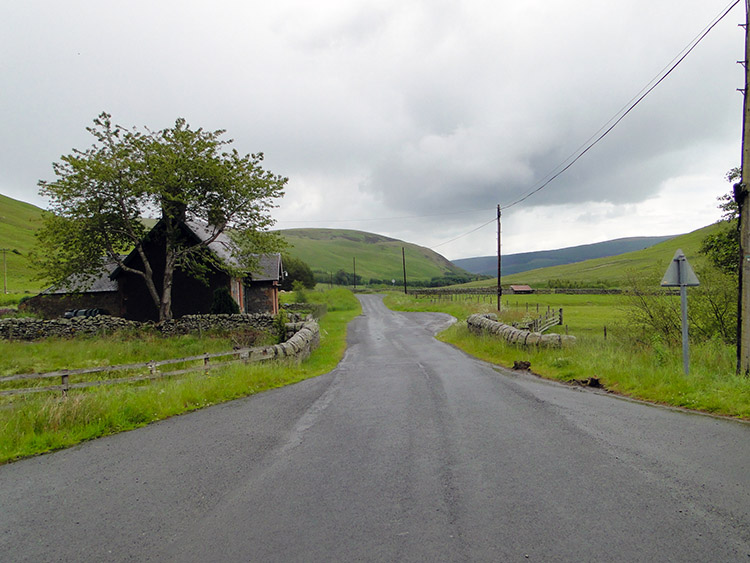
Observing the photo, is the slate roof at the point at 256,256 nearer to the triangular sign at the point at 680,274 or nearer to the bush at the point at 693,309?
the bush at the point at 693,309

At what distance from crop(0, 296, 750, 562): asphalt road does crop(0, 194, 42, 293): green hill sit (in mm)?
63903

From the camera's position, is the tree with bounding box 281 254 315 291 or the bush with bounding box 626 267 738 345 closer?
the bush with bounding box 626 267 738 345

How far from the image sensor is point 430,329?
31719 mm

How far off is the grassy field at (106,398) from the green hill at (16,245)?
4961cm

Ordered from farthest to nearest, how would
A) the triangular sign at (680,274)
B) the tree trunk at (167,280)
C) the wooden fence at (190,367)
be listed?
1. the tree trunk at (167,280)
2. the wooden fence at (190,367)
3. the triangular sign at (680,274)

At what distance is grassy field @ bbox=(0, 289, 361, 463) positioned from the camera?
7.05 m

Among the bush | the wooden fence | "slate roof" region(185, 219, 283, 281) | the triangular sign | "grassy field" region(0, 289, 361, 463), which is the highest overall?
"slate roof" region(185, 219, 283, 281)

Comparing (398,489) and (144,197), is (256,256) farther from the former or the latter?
(398,489)

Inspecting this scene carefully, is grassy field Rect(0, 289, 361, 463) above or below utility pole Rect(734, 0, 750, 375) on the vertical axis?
below

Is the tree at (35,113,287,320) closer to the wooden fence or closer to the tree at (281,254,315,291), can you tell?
the wooden fence

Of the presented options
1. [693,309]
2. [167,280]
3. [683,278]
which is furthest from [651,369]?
[167,280]

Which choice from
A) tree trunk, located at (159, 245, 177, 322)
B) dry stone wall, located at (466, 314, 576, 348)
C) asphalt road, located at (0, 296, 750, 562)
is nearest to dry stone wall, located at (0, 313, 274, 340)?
tree trunk, located at (159, 245, 177, 322)

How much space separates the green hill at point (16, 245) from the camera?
72375mm

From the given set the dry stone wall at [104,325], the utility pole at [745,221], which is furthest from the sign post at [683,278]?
the dry stone wall at [104,325]
